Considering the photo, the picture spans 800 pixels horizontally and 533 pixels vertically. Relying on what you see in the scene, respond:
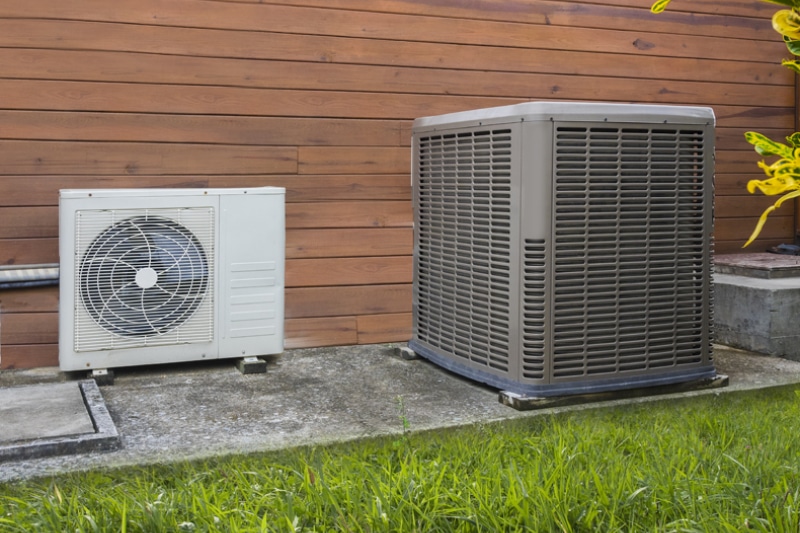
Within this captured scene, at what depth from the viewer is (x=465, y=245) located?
327 cm

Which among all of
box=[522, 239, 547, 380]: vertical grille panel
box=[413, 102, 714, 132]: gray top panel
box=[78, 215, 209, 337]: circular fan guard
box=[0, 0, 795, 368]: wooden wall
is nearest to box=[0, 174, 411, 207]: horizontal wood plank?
Result: box=[0, 0, 795, 368]: wooden wall

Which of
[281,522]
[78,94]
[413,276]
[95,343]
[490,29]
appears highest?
[490,29]

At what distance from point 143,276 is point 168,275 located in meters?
0.09

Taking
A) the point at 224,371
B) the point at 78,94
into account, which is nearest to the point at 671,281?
the point at 224,371

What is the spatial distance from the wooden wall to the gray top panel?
0.74 metres

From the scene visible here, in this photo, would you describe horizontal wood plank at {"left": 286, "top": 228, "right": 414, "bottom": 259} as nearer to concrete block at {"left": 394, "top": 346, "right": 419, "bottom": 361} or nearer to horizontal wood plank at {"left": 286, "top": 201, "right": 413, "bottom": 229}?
horizontal wood plank at {"left": 286, "top": 201, "right": 413, "bottom": 229}

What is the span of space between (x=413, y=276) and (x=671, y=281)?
1.08 metres

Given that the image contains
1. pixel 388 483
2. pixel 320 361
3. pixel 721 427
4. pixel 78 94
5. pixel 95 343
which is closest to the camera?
pixel 388 483

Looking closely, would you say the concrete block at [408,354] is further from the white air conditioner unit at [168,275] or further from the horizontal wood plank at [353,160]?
the horizontal wood plank at [353,160]

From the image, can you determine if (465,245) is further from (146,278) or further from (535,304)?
(146,278)

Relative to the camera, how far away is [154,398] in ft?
9.79

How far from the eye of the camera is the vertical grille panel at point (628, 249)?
293cm

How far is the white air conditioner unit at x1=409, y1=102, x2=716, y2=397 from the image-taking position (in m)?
2.91

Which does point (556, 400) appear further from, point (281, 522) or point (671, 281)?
point (281, 522)
